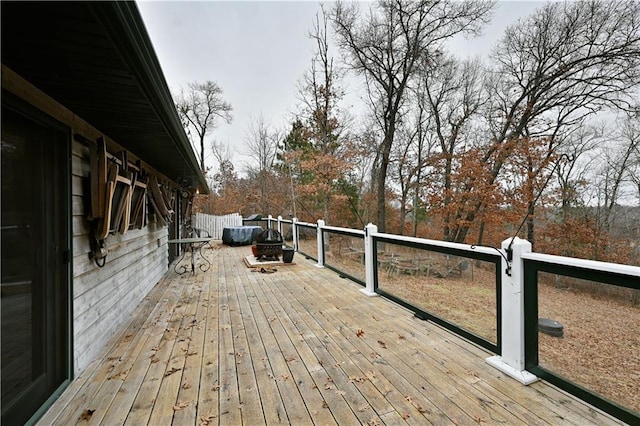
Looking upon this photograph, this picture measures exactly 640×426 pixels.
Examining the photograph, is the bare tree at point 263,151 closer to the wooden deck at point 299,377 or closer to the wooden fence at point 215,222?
the wooden fence at point 215,222

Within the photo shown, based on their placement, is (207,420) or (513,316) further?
(513,316)

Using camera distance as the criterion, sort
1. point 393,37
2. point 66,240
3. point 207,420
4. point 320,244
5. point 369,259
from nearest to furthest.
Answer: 1. point 207,420
2. point 66,240
3. point 369,259
4. point 320,244
5. point 393,37

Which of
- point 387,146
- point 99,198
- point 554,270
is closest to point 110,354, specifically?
point 99,198

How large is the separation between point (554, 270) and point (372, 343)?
1.58 meters

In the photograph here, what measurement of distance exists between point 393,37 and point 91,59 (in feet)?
37.8

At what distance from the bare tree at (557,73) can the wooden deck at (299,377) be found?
8.56m

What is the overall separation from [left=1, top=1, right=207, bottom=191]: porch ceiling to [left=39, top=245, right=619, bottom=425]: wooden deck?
2.05 metres

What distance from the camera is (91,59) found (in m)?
1.52

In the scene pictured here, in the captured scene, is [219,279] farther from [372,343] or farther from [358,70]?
[358,70]

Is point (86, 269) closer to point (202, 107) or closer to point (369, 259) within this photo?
point (369, 259)

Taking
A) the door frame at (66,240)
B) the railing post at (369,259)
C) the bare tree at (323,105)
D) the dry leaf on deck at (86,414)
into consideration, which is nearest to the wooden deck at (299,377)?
the dry leaf on deck at (86,414)

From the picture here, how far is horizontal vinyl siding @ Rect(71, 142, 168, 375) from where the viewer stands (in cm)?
237

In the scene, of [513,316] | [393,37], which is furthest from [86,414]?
[393,37]

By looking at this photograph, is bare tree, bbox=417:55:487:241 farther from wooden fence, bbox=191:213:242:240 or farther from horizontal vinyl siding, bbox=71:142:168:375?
horizontal vinyl siding, bbox=71:142:168:375
